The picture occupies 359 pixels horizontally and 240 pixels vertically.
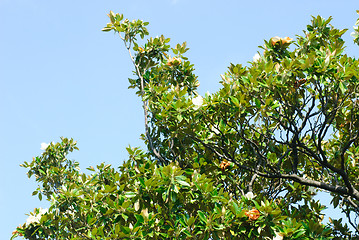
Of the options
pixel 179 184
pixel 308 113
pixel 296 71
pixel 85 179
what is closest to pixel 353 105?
pixel 308 113

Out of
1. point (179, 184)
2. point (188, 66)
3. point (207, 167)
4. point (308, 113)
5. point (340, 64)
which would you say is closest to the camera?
point (179, 184)

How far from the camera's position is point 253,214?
17.5 feet

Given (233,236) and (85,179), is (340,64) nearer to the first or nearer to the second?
(233,236)

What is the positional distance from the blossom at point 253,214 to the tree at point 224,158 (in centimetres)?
1

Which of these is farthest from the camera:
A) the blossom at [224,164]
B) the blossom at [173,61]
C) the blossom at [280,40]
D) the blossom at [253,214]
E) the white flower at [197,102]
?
the blossom at [173,61]

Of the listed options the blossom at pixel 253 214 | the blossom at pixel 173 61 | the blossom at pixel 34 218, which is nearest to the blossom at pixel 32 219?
the blossom at pixel 34 218

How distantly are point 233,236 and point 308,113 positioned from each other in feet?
7.67

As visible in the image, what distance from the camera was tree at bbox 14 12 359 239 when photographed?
544cm

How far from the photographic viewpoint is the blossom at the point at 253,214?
5.32 meters

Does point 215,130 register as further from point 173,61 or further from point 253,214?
point 253,214

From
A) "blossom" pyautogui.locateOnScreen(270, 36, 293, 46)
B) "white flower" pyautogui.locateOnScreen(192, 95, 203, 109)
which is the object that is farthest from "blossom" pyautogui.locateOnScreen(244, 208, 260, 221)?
"blossom" pyautogui.locateOnScreen(270, 36, 293, 46)

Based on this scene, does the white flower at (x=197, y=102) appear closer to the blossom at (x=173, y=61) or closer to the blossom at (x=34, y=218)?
Result: the blossom at (x=173, y=61)

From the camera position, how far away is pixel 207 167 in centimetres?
701

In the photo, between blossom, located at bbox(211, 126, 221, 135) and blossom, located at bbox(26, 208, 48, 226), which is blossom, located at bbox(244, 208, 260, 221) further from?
blossom, located at bbox(26, 208, 48, 226)
